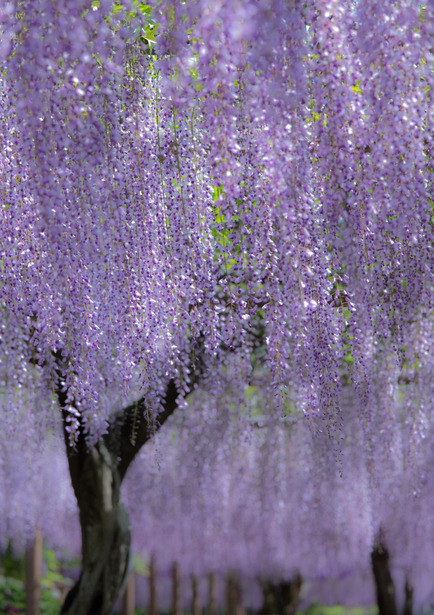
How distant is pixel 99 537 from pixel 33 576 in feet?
22.3

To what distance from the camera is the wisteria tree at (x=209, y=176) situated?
140 inches

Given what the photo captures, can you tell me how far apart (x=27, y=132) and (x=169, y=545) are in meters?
12.5

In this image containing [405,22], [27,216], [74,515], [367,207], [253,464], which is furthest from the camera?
[74,515]

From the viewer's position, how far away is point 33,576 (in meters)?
13.9

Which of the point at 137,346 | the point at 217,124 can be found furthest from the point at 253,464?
the point at 217,124

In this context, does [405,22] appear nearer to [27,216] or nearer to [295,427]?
[27,216]

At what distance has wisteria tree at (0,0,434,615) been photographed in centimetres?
356

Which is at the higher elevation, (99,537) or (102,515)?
(102,515)

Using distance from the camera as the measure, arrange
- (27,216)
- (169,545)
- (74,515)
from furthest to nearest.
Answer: (74,515) < (169,545) < (27,216)

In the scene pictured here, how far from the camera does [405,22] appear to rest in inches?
136

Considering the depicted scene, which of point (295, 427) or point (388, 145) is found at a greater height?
point (388, 145)

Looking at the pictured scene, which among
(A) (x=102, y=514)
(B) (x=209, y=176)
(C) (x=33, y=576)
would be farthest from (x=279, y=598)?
(B) (x=209, y=176)

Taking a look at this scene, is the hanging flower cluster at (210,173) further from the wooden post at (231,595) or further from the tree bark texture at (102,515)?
the wooden post at (231,595)

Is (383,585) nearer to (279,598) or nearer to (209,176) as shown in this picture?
(279,598)
